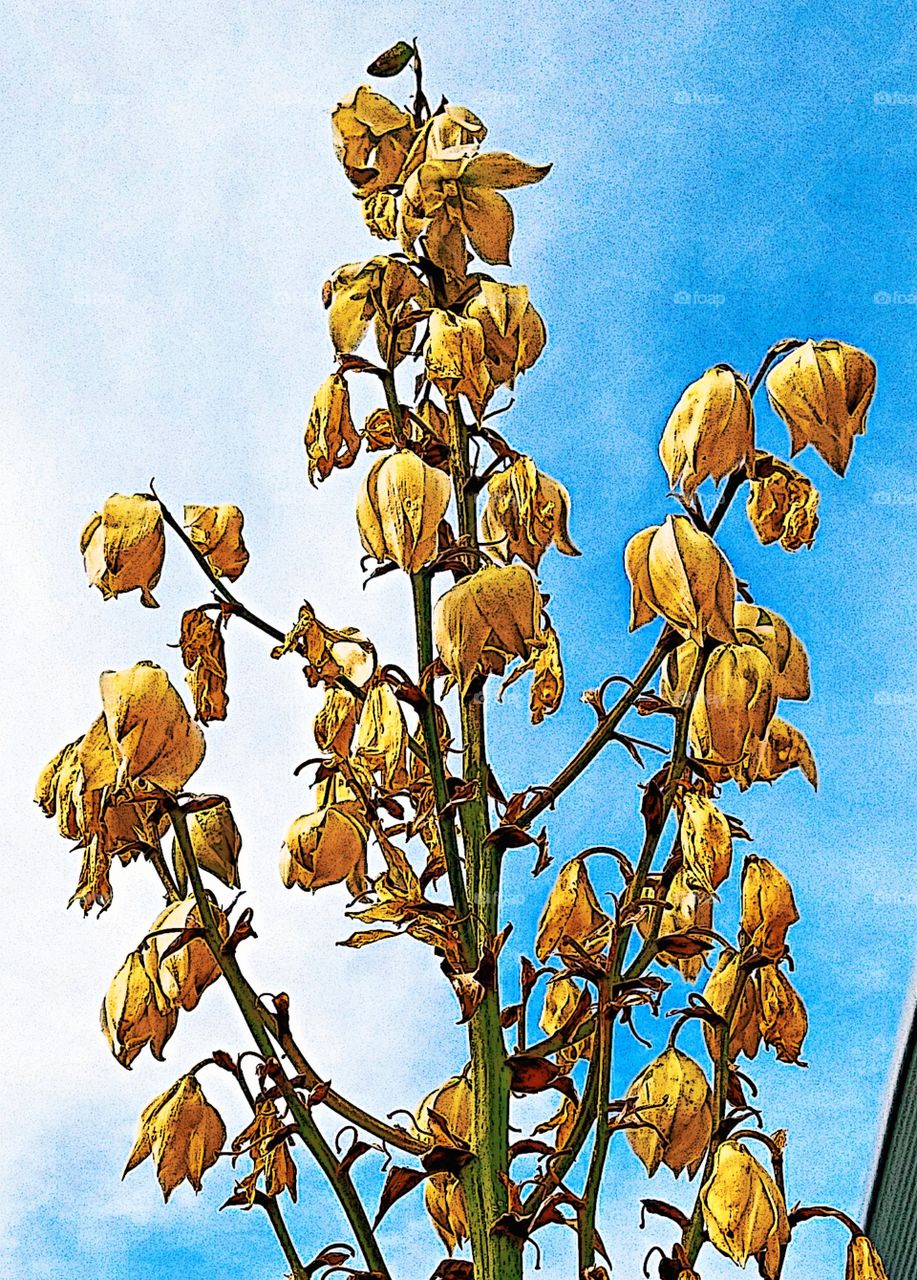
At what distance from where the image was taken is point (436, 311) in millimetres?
794

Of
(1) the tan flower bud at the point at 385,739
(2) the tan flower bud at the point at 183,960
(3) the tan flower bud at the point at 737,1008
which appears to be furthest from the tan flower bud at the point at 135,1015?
(3) the tan flower bud at the point at 737,1008

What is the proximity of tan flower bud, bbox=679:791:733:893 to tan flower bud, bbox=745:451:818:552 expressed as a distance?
14 centimetres

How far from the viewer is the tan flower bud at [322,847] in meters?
0.78

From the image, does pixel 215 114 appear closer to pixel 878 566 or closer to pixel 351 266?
pixel 878 566

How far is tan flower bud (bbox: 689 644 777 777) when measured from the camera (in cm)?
72

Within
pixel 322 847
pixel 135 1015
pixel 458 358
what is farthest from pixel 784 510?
pixel 135 1015

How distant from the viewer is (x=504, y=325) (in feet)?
2.61

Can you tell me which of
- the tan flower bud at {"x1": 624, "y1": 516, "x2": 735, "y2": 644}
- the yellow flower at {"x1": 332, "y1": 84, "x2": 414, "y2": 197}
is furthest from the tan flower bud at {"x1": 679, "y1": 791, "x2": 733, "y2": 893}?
the yellow flower at {"x1": 332, "y1": 84, "x2": 414, "y2": 197}

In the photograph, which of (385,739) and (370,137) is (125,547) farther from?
(370,137)

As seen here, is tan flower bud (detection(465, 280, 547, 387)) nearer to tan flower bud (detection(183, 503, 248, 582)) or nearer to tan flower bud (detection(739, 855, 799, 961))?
tan flower bud (detection(183, 503, 248, 582))

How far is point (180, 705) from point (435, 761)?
0.13 metres

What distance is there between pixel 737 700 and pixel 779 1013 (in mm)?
189

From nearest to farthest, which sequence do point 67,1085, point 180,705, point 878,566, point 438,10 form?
point 180,705
point 67,1085
point 438,10
point 878,566

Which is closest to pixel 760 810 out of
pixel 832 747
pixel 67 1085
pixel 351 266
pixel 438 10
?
pixel 832 747
